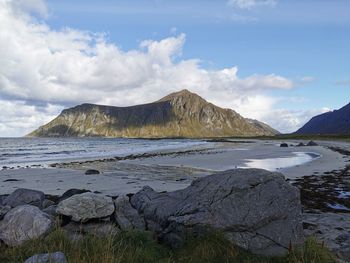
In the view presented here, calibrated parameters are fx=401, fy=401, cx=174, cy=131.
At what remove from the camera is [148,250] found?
26.0ft

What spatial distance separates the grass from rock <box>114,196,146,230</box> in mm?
1469

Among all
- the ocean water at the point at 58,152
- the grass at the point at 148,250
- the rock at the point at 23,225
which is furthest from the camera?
the ocean water at the point at 58,152

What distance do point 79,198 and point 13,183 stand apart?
16.3 m

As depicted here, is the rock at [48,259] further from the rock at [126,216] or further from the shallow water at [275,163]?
the shallow water at [275,163]

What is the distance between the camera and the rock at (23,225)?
27.7 feet

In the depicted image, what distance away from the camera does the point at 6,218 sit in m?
9.05

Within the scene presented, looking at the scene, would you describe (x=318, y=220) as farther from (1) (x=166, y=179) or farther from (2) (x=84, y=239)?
(1) (x=166, y=179)

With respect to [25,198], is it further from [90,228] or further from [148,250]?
[148,250]

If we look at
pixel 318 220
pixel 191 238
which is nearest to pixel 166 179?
pixel 318 220

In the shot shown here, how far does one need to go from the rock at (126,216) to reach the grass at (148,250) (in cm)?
147

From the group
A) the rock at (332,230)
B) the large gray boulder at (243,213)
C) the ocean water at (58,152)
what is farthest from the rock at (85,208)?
the ocean water at (58,152)

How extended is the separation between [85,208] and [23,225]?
1.51m

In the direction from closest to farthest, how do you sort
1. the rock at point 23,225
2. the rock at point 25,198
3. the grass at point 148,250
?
the grass at point 148,250, the rock at point 23,225, the rock at point 25,198

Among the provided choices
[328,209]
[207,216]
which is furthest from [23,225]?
[328,209]
